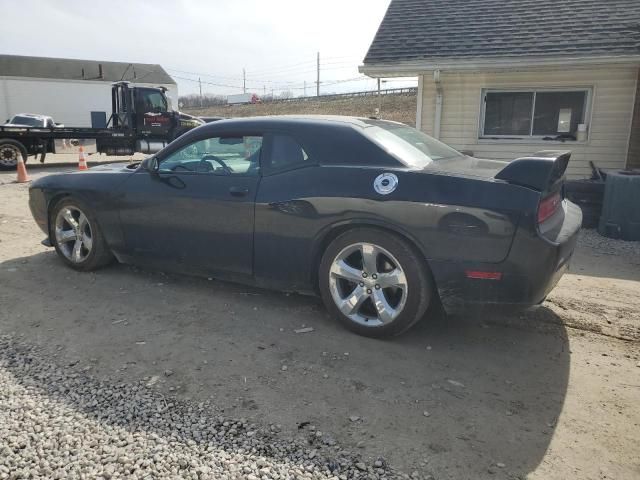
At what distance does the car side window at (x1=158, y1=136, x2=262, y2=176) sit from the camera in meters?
4.06

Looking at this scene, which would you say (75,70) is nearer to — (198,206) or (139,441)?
(198,206)

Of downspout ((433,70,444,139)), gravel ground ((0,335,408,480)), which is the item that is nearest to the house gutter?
downspout ((433,70,444,139))

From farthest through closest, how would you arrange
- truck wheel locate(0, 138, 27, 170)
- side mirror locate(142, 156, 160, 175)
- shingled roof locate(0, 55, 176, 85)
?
1. shingled roof locate(0, 55, 176, 85)
2. truck wheel locate(0, 138, 27, 170)
3. side mirror locate(142, 156, 160, 175)

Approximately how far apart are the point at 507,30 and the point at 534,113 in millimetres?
1686

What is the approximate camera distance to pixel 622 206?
6.70m

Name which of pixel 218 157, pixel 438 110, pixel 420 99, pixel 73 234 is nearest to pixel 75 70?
pixel 420 99

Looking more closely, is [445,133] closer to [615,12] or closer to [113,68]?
[615,12]

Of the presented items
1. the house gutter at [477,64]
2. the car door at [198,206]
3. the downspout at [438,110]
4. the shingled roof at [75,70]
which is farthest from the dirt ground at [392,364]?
the shingled roof at [75,70]

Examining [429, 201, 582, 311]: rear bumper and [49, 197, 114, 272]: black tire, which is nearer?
[429, 201, 582, 311]: rear bumper

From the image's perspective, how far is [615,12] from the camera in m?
9.40

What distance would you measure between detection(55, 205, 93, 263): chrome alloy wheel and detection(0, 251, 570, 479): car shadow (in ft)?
1.54

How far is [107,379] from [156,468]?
952 mm

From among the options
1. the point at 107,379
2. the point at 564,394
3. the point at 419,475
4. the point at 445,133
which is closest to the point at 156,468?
the point at 107,379

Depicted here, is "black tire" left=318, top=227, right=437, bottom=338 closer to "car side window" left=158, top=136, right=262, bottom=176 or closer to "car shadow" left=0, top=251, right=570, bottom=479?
"car shadow" left=0, top=251, right=570, bottom=479
